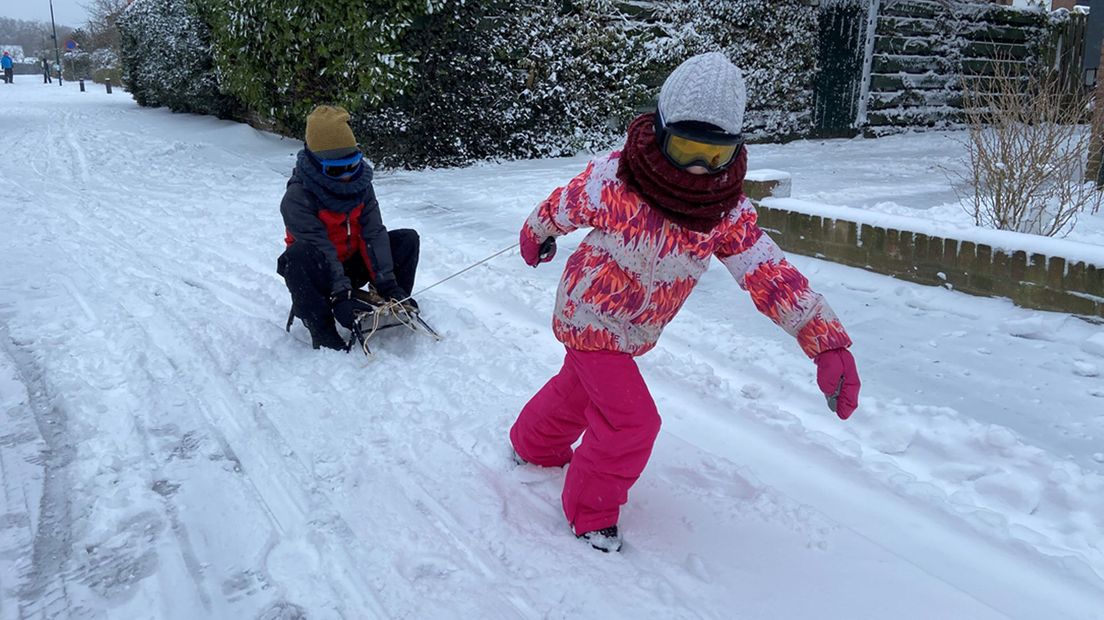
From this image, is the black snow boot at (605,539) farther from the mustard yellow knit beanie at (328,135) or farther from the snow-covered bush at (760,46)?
the snow-covered bush at (760,46)

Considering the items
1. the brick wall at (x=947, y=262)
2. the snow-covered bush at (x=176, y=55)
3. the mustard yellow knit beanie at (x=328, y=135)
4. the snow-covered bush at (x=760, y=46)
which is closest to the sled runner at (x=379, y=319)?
the mustard yellow knit beanie at (x=328, y=135)

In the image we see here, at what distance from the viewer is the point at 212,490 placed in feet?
9.65

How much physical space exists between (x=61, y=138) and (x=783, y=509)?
589 inches

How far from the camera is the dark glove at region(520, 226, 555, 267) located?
9.01 feet

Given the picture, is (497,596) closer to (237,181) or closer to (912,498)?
(912,498)

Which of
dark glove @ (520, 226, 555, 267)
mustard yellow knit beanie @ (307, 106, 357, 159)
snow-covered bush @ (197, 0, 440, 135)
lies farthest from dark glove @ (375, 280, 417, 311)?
snow-covered bush @ (197, 0, 440, 135)

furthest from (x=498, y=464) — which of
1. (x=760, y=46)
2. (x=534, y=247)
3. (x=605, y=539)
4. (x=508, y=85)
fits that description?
(x=760, y=46)

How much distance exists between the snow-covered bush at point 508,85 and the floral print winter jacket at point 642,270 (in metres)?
7.67

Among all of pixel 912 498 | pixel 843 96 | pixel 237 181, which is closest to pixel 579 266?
pixel 912 498

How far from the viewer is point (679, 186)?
91.3 inches

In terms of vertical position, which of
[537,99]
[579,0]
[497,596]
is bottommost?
[497,596]

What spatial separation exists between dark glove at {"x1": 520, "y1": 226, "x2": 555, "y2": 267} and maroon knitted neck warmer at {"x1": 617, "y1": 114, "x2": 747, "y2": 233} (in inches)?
18.0

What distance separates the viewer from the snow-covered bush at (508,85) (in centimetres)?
981

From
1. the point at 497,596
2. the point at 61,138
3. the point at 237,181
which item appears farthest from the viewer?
the point at 61,138
